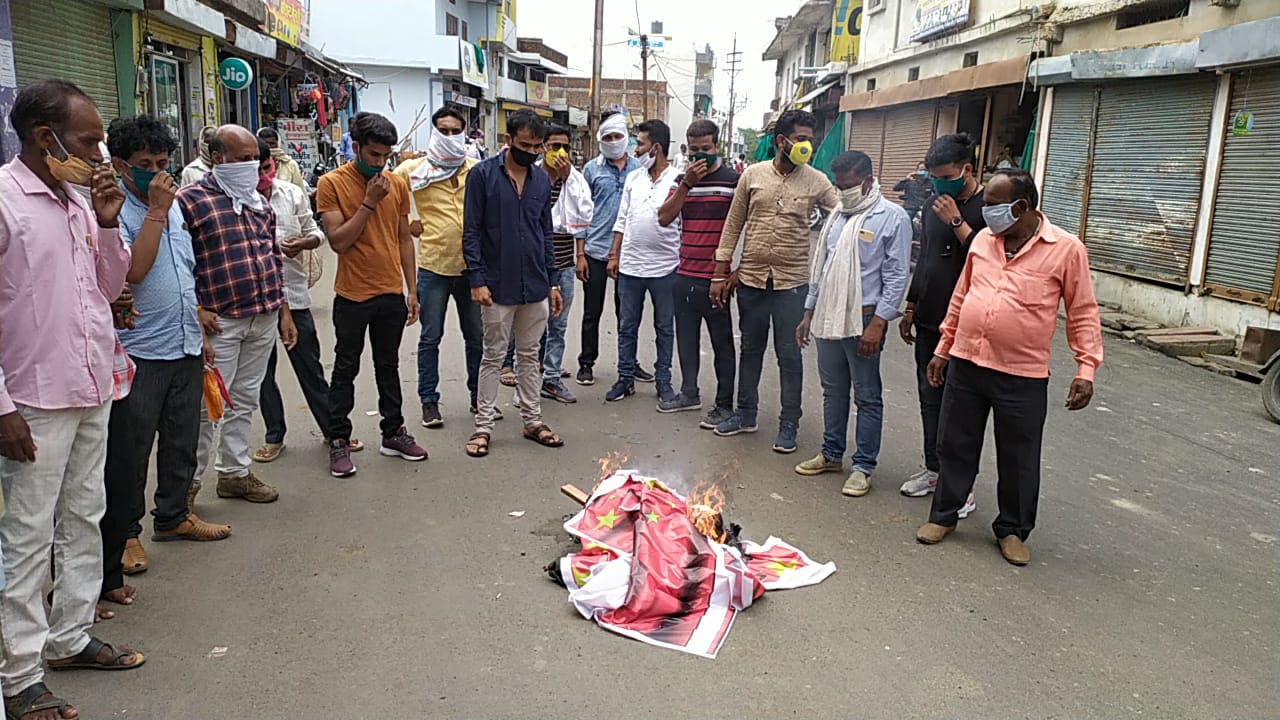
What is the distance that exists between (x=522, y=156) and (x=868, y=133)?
1903 centimetres

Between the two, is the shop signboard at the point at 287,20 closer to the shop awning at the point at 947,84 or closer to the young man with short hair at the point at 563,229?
the young man with short hair at the point at 563,229

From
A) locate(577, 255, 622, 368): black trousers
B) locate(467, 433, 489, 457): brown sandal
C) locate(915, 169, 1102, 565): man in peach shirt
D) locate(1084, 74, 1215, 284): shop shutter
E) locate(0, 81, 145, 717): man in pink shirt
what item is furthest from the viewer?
locate(1084, 74, 1215, 284): shop shutter

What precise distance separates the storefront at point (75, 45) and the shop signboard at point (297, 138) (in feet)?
16.9

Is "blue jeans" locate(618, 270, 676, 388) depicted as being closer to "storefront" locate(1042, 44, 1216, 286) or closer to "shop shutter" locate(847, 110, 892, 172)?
"storefront" locate(1042, 44, 1216, 286)

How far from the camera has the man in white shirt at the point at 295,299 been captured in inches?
205

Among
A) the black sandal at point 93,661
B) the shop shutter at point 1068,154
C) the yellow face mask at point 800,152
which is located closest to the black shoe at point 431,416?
the yellow face mask at point 800,152

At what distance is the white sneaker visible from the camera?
5.13m

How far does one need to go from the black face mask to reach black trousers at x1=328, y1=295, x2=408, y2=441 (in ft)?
3.71

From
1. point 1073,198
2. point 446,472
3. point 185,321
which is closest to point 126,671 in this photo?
point 185,321

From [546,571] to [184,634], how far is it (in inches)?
56.7

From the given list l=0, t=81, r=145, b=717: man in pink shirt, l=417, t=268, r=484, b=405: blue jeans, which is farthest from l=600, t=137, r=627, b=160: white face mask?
l=0, t=81, r=145, b=717: man in pink shirt

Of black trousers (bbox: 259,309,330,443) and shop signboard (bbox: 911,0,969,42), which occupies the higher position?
shop signboard (bbox: 911,0,969,42)

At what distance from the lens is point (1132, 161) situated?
11594mm

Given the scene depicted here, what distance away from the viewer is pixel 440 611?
3.62m
